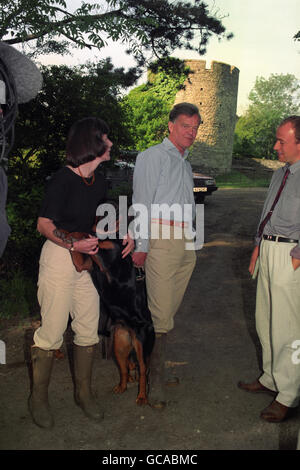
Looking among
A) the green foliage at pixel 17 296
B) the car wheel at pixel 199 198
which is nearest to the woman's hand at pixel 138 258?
the green foliage at pixel 17 296

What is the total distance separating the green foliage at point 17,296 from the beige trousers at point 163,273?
2329 mm

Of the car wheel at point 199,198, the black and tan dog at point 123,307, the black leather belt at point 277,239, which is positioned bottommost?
the car wheel at point 199,198

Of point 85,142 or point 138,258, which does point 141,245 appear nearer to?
point 138,258

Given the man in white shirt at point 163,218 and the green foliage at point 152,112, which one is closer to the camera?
the man in white shirt at point 163,218

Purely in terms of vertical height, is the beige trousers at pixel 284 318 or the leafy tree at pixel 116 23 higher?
the leafy tree at pixel 116 23

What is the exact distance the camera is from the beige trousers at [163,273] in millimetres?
3344

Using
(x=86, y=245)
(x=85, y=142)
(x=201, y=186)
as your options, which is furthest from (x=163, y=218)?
(x=201, y=186)

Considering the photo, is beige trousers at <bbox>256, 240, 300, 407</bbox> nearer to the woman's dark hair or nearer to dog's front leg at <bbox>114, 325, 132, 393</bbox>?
dog's front leg at <bbox>114, 325, 132, 393</bbox>

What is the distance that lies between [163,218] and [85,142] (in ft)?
2.91

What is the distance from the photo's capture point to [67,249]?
2.86m

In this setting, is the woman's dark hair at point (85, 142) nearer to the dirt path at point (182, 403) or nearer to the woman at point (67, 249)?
the woman at point (67, 249)

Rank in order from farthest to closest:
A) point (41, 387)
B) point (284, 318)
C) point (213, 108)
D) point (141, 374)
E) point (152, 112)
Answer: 1. point (213, 108)
2. point (152, 112)
3. point (141, 374)
4. point (284, 318)
5. point (41, 387)
